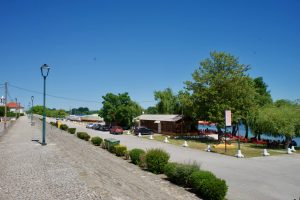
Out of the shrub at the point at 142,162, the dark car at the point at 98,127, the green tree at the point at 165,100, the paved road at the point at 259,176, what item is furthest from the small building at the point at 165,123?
the shrub at the point at 142,162

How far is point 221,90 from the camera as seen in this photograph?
1759 inches

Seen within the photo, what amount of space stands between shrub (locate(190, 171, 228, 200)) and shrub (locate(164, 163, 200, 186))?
0.76 metres

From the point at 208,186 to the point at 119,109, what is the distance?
56.4 meters

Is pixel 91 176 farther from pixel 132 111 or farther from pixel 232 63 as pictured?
pixel 132 111

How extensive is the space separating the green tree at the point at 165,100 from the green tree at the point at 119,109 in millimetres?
15102

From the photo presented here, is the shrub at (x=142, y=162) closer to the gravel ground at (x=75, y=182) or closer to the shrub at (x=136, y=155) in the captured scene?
the gravel ground at (x=75, y=182)

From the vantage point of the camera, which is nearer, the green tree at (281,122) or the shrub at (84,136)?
the green tree at (281,122)

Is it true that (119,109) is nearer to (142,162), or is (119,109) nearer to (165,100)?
(165,100)

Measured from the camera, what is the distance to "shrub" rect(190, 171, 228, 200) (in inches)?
480

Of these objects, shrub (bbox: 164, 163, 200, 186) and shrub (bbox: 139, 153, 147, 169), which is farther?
shrub (bbox: 139, 153, 147, 169)

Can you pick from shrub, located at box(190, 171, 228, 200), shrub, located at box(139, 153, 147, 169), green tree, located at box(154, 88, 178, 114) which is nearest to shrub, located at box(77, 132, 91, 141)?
shrub, located at box(139, 153, 147, 169)

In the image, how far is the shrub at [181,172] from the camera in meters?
14.7

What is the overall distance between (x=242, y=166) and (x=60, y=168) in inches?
478

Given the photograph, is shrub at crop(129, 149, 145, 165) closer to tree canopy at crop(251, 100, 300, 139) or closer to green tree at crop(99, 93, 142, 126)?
tree canopy at crop(251, 100, 300, 139)
